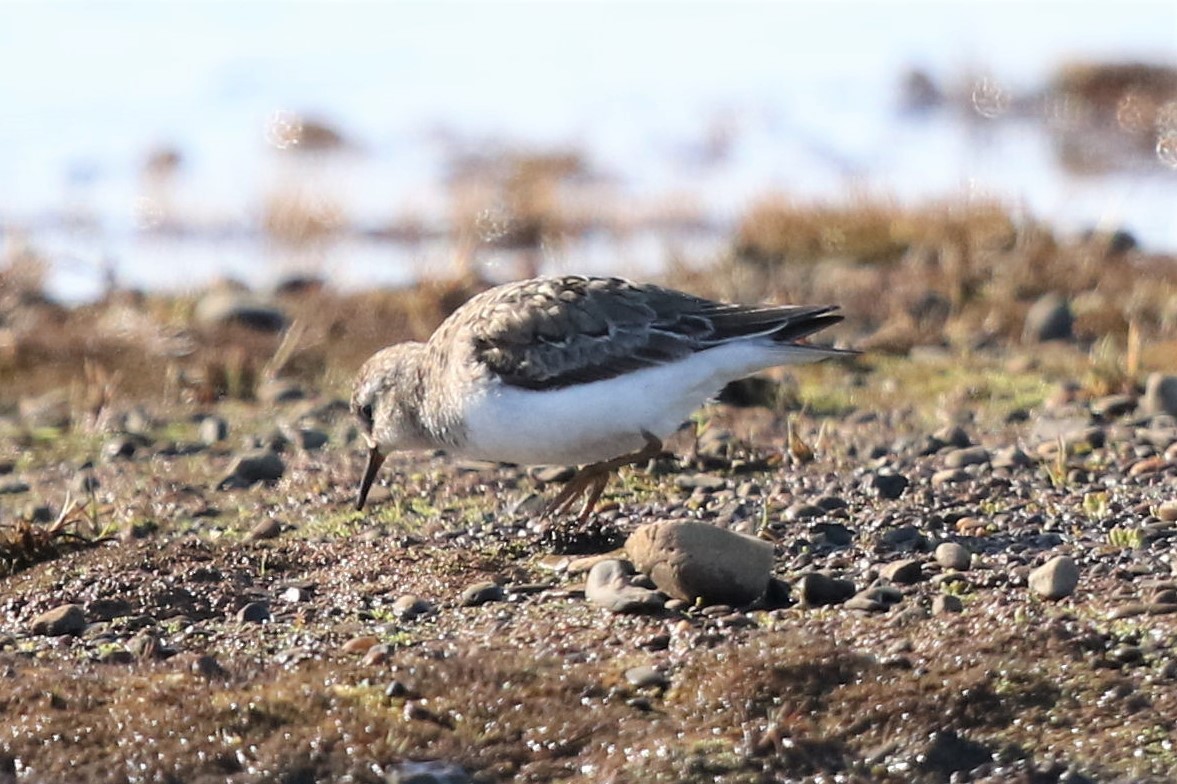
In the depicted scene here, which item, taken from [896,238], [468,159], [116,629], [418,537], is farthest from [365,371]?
[468,159]

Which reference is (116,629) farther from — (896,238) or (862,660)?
(896,238)

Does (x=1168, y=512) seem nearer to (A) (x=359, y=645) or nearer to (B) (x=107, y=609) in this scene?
(A) (x=359, y=645)

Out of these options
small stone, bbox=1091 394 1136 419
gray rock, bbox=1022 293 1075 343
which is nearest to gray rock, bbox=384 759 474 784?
small stone, bbox=1091 394 1136 419

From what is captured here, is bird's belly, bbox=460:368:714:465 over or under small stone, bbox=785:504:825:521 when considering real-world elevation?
over

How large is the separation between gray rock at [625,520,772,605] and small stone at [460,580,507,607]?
2.06 ft

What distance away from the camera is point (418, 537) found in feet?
24.6

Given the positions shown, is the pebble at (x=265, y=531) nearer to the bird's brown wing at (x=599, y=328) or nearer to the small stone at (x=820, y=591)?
the bird's brown wing at (x=599, y=328)

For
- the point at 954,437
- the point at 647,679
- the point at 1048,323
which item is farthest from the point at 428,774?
the point at 1048,323

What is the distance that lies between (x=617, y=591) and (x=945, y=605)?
1.10m

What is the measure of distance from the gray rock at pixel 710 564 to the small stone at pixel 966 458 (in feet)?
7.07

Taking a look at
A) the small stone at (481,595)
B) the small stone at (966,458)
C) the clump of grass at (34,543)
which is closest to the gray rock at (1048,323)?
the small stone at (966,458)

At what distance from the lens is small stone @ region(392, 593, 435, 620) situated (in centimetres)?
625

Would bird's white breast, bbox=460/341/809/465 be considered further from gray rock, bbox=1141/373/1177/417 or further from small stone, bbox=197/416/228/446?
small stone, bbox=197/416/228/446

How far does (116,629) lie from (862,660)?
8.59 feet
